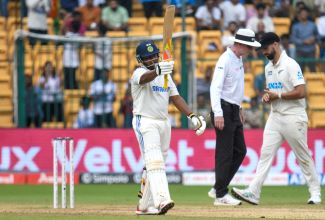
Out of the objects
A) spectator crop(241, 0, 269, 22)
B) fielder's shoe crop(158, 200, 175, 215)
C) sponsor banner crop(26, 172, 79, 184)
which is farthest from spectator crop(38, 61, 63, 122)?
fielder's shoe crop(158, 200, 175, 215)

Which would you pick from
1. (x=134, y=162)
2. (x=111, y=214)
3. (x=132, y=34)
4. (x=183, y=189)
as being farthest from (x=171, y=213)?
(x=132, y=34)

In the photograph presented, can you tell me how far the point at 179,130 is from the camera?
1739 cm

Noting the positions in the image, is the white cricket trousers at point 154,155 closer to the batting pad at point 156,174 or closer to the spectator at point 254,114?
the batting pad at point 156,174

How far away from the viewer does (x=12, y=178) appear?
56.7 ft

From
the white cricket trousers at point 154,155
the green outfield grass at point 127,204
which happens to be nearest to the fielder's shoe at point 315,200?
the green outfield grass at point 127,204

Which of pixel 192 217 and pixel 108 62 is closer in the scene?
pixel 192 217

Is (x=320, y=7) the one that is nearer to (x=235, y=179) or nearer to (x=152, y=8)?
(x=152, y=8)

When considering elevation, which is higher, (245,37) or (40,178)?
(245,37)

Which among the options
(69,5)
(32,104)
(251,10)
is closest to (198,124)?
(32,104)

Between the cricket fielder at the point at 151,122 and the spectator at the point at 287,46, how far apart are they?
742cm

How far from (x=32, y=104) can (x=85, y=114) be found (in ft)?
2.99

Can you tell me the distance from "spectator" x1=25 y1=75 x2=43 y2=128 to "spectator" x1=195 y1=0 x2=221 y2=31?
388 cm

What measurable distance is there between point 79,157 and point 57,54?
1.82 meters

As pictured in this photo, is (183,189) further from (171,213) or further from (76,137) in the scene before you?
(171,213)
